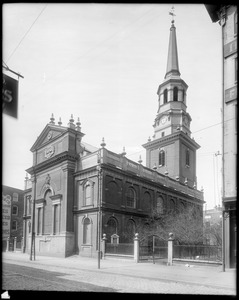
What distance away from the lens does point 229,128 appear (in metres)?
19.6

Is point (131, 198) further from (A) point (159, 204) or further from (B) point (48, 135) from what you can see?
(B) point (48, 135)

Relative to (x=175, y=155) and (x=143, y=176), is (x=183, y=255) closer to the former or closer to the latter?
(x=143, y=176)

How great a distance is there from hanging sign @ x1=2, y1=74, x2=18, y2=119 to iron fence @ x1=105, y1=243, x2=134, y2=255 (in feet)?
73.0

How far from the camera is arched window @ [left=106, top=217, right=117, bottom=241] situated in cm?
3228

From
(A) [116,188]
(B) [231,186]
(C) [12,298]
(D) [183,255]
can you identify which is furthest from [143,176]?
(C) [12,298]

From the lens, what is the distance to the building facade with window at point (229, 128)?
1847 cm

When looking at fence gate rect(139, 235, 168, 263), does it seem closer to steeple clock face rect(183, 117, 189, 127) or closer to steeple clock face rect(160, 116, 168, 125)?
steeple clock face rect(160, 116, 168, 125)

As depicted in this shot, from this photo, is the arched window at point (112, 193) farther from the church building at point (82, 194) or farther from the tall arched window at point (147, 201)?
the tall arched window at point (147, 201)

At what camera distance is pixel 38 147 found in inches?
1587

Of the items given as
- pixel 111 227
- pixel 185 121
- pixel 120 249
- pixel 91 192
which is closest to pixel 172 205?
pixel 185 121

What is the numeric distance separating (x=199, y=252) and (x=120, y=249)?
7.47 m

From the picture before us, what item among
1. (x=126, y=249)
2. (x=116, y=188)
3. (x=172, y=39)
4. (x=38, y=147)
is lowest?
(x=126, y=249)

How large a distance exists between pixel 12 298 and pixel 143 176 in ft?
98.4

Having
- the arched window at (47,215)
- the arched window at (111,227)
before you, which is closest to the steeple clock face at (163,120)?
the arched window at (47,215)
